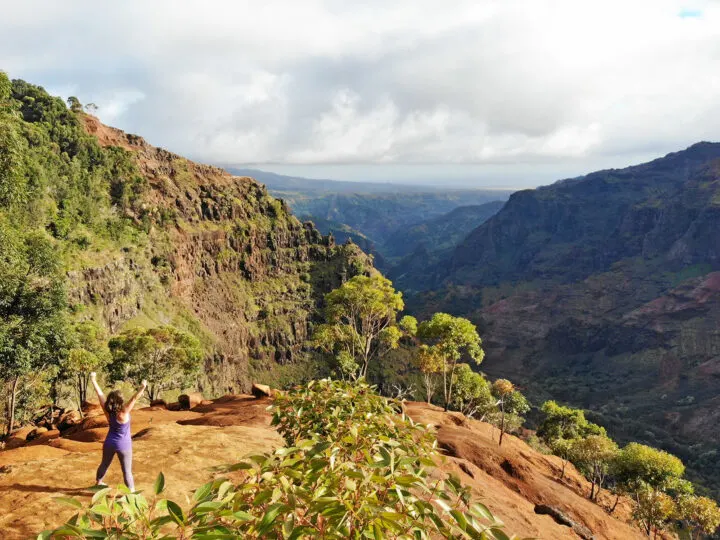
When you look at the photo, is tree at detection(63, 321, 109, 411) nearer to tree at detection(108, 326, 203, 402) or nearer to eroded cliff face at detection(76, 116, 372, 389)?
tree at detection(108, 326, 203, 402)

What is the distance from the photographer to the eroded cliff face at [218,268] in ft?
243

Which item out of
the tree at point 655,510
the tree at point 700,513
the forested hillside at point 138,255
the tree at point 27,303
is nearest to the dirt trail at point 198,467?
the tree at point 655,510

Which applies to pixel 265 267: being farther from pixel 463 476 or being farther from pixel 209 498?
pixel 209 498

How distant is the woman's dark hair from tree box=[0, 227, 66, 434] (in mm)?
17570

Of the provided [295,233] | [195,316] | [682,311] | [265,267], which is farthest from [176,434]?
[682,311]

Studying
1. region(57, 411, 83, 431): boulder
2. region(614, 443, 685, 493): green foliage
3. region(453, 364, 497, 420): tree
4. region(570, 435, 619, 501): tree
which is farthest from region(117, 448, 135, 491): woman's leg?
region(453, 364, 497, 420): tree

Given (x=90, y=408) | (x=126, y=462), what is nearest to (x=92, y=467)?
(x=126, y=462)

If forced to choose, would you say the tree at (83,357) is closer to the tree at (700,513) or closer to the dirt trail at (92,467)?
the dirt trail at (92,467)

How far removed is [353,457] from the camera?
4.59 metres

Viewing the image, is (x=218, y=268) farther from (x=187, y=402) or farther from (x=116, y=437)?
(x=116, y=437)

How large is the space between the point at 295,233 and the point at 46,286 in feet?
340

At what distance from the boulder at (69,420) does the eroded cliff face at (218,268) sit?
1417 inches

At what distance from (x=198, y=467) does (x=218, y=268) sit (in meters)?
94.0

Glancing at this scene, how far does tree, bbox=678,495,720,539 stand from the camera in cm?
2586
